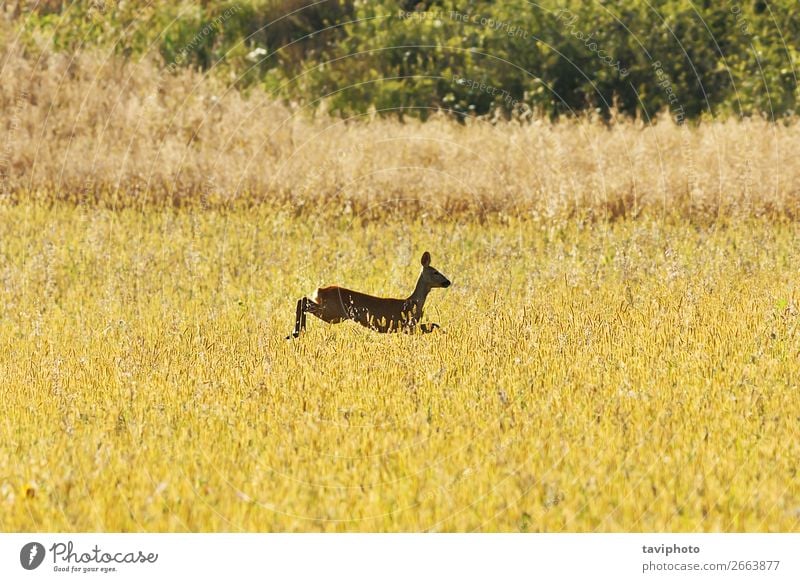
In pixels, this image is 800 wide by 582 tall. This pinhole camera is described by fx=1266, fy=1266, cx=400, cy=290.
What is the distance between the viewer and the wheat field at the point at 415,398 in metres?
4.79

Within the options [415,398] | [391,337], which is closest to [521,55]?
[391,337]

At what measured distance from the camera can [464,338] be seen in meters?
7.36

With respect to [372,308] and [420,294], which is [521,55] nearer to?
[420,294]

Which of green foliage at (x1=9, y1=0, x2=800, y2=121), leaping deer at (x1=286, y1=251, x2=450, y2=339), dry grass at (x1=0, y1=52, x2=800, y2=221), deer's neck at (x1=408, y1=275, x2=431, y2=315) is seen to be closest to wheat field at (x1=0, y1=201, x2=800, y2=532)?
leaping deer at (x1=286, y1=251, x2=450, y2=339)

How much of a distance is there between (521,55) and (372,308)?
13403 mm

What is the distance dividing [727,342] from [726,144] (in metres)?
8.47

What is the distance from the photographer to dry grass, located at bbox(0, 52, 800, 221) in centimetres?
1384

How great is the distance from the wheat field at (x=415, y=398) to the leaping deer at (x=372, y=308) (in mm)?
145

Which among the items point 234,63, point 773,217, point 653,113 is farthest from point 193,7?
point 773,217

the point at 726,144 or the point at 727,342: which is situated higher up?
the point at 726,144

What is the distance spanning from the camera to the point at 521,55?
20156 mm

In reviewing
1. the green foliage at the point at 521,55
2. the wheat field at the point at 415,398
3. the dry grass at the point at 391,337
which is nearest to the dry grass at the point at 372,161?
the dry grass at the point at 391,337
